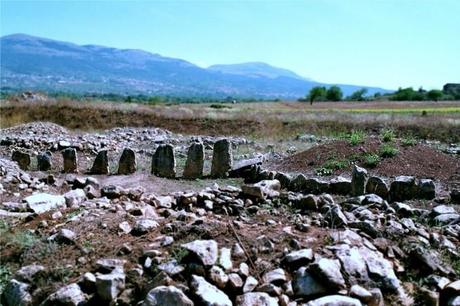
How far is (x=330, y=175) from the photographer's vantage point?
13898mm

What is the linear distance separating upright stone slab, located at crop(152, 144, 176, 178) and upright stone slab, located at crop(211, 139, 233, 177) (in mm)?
1147

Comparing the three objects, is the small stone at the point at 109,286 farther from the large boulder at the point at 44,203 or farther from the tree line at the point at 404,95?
the tree line at the point at 404,95

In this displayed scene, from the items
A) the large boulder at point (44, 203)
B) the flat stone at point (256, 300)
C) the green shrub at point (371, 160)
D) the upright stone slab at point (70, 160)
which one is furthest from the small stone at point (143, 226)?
the green shrub at point (371, 160)

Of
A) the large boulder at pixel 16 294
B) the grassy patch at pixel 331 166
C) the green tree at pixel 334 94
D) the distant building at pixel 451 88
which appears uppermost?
the distant building at pixel 451 88

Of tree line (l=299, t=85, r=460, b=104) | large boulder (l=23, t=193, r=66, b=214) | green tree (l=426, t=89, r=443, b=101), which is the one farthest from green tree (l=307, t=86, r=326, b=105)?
large boulder (l=23, t=193, r=66, b=214)

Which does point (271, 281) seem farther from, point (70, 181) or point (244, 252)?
point (70, 181)

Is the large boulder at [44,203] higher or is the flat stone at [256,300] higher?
the large boulder at [44,203]

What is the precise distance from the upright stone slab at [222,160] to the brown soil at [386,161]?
195cm

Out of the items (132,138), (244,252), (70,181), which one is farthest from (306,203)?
(132,138)

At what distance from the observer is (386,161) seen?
46.5 ft

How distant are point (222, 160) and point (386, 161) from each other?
457cm

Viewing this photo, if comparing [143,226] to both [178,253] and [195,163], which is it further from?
[195,163]

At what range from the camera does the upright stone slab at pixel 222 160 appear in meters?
14.2

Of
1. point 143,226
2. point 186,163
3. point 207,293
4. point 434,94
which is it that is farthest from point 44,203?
point 434,94
